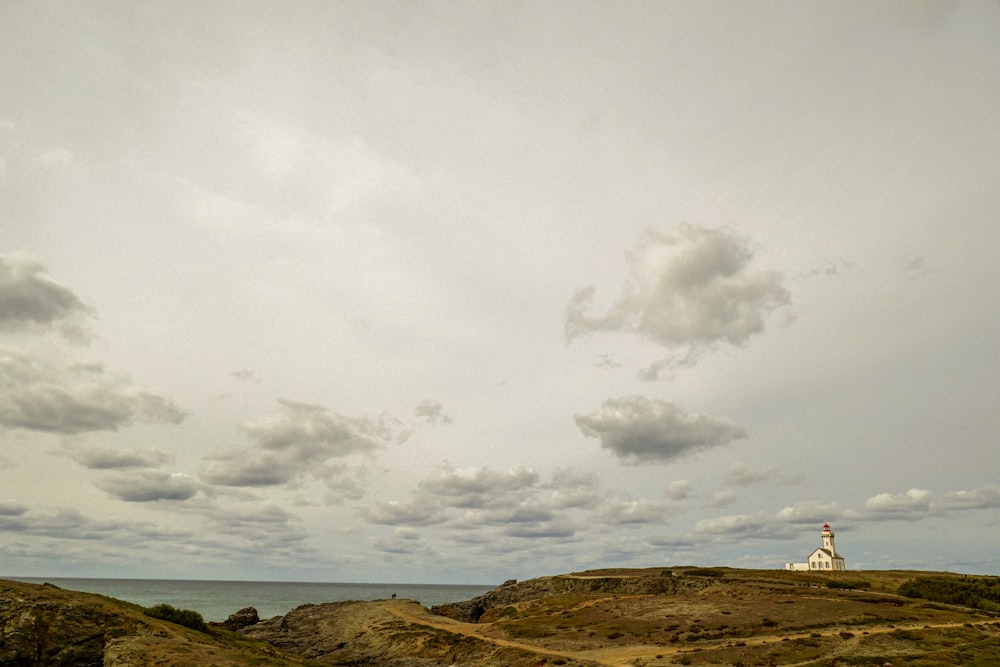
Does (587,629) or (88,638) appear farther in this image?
(587,629)

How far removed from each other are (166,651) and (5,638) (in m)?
12.6

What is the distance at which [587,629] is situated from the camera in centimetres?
7475

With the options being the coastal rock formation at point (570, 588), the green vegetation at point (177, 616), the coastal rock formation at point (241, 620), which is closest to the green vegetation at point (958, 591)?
the coastal rock formation at point (570, 588)

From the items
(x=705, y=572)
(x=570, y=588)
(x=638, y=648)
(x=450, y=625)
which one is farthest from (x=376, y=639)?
(x=705, y=572)

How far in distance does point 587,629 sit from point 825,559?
334 ft

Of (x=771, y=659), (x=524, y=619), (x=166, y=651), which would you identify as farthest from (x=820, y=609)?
(x=166, y=651)

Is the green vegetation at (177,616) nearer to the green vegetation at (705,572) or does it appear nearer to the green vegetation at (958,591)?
the green vegetation at (705,572)

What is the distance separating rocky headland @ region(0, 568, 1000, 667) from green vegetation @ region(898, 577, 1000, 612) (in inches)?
23.0

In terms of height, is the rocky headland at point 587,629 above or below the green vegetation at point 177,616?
below

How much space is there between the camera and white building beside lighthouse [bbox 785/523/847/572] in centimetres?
14512

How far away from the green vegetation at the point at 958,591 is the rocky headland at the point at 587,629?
0.58 metres

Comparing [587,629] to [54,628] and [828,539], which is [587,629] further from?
[828,539]

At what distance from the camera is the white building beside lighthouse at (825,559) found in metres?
145

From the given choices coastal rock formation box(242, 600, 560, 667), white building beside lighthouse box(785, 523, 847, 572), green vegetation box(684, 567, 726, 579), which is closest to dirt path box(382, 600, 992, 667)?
coastal rock formation box(242, 600, 560, 667)
